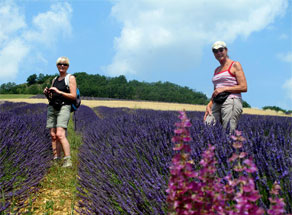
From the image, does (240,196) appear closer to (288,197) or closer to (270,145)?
(288,197)

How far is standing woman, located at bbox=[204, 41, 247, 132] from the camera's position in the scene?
3162 mm

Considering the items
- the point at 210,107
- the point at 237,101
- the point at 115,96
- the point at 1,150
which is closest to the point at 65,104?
the point at 1,150

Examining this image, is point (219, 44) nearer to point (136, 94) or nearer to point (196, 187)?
point (196, 187)

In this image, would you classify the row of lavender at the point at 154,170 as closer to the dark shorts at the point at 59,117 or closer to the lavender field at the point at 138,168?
the lavender field at the point at 138,168

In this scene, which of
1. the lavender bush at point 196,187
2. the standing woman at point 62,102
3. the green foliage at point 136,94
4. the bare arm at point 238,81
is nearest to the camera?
the lavender bush at point 196,187

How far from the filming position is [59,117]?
3.87 metres

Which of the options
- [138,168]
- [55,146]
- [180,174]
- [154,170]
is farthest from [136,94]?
[180,174]

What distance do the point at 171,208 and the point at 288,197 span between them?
2.37ft

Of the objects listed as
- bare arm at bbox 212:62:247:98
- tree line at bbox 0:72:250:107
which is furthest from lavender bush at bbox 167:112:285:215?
tree line at bbox 0:72:250:107

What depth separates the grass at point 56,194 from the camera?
2.59m

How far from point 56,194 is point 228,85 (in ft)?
8.08

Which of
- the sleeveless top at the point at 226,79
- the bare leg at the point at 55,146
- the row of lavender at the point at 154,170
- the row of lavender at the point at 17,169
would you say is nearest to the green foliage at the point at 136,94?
the bare leg at the point at 55,146

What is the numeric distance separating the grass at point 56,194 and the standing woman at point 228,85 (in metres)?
1.98

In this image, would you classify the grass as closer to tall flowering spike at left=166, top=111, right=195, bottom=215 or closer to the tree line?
tall flowering spike at left=166, top=111, right=195, bottom=215
